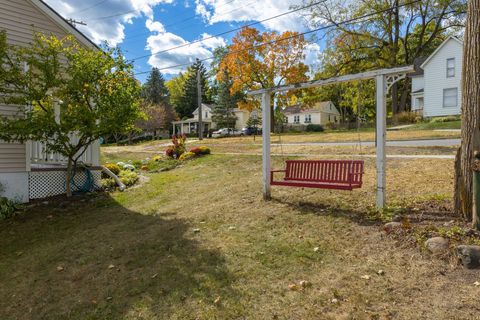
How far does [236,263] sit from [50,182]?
7.64 metres

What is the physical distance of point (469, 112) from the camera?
15.8ft

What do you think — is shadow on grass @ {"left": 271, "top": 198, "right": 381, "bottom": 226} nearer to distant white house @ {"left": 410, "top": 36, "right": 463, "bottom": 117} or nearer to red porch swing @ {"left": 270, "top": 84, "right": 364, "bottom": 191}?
red porch swing @ {"left": 270, "top": 84, "right": 364, "bottom": 191}

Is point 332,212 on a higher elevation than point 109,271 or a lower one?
higher

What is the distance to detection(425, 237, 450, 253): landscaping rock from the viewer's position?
4.00 metres

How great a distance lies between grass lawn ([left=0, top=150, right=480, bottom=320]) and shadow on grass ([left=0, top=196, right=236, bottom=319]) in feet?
0.06

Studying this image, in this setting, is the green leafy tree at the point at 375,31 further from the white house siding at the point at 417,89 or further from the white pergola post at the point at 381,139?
the white pergola post at the point at 381,139

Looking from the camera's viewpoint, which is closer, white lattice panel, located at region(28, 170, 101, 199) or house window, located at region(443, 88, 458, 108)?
white lattice panel, located at region(28, 170, 101, 199)

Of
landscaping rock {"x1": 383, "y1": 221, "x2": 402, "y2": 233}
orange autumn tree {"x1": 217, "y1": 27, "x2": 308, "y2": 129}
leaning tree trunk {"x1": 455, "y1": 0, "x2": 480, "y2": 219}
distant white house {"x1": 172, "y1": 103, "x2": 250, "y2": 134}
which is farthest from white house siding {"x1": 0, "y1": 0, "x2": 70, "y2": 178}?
distant white house {"x1": 172, "y1": 103, "x2": 250, "y2": 134}

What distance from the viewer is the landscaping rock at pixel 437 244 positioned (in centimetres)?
400

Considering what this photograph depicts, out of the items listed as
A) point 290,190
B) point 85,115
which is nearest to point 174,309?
point 290,190

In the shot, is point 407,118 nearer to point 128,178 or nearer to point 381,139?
point 128,178

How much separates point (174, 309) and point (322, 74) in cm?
2995

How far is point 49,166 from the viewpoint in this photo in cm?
989

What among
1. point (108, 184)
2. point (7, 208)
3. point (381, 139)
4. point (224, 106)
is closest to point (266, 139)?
point (381, 139)
